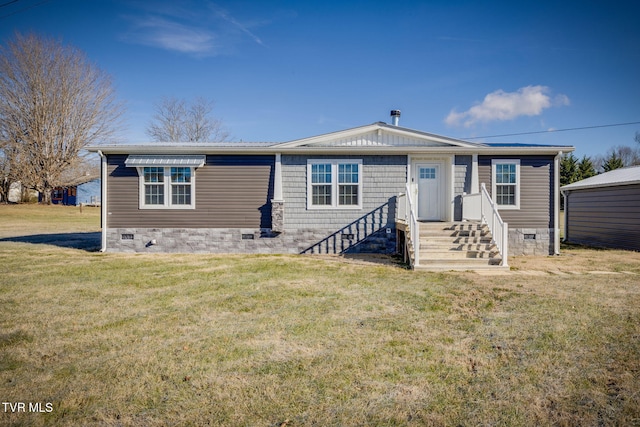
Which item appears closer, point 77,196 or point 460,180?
point 460,180

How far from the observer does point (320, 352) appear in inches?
137

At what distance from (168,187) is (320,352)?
950cm

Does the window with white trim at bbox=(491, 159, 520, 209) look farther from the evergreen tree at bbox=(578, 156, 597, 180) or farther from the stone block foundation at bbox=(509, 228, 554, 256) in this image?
the evergreen tree at bbox=(578, 156, 597, 180)

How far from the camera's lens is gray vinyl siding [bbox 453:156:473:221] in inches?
429

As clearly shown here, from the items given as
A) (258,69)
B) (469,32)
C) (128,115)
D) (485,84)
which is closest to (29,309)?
(258,69)

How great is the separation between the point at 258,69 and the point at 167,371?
58.5ft

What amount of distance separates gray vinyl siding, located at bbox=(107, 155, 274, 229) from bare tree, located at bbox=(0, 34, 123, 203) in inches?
904

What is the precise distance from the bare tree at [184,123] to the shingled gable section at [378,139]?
2675 cm

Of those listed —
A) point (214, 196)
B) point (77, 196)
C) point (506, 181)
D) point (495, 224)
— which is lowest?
point (495, 224)

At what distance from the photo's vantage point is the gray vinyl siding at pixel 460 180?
10.9m

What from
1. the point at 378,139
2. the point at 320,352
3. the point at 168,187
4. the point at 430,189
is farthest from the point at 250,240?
the point at 320,352

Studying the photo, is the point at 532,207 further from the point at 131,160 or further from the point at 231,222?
the point at 131,160

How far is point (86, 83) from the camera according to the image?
3062 centimetres

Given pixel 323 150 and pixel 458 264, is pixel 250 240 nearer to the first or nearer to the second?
pixel 323 150
